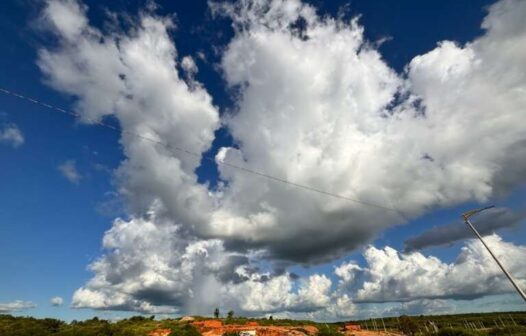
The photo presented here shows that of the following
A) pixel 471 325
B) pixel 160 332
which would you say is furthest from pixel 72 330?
pixel 471 325

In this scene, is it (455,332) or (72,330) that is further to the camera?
(455,332)

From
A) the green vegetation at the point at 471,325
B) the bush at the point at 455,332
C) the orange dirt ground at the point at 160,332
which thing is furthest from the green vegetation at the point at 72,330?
the green vegetation at the point at 471,325

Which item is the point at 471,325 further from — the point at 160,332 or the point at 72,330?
the point at 72,330

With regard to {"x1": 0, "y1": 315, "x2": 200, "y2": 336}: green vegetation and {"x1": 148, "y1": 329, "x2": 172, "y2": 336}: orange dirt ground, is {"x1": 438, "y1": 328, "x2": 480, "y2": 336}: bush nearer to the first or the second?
{"x1": 0, "y1": 315, "x2": 200, "y2": 336}: green vegetation

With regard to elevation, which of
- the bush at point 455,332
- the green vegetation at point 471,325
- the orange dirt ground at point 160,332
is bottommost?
the bush at point 455,332

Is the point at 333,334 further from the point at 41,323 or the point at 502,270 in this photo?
the point at 41,323

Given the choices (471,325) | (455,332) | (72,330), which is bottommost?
(455,332)

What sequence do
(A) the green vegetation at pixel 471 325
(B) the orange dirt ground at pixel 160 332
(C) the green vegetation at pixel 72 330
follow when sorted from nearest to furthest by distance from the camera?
(C) the green vegetation at pixel 72 330 < (B) the orange dirt ground at pixel 160 332 < (A) the green vegetation at pixel 471 325

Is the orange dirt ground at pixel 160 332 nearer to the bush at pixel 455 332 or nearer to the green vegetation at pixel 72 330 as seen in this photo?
the green vegetation at pixel 72 330

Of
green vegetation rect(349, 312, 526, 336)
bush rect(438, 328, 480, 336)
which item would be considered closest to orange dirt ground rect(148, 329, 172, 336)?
bush rect(438, 328, 480, 336)

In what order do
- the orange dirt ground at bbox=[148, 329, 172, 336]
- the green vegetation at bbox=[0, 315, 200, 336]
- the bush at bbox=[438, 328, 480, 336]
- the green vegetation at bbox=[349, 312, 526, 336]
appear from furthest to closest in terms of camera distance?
the green vegetation at bbox=[349, 312, 526, 336], the bush at bbox=[438, 328, 480, 336], the orange dirt ground at bbox=[148, 329, 172, 336], the green vegetation at bbox=[0, 315, 200, 336]

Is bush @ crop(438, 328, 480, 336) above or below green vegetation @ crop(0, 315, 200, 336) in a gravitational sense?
below

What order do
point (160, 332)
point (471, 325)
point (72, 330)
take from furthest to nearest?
point (471, 325) < point (160, 332) < point (72, 330)

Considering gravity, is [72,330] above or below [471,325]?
below
